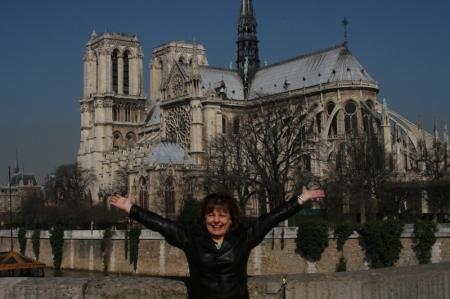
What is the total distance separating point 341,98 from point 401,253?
113ft

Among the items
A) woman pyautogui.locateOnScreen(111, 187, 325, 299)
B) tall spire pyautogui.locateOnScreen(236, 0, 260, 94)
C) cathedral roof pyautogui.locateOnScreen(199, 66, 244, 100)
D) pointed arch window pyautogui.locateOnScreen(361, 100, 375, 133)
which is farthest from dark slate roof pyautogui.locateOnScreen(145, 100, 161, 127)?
woman pyautogui.locateOnScreen(111, 187, 325, 299)

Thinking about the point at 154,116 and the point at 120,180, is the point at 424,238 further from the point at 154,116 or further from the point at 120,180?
the point at 154,116

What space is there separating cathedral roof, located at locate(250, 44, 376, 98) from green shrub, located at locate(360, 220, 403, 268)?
111 ft

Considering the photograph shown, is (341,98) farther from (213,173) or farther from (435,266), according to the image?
(435,266)

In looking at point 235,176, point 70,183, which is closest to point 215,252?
point 235,176

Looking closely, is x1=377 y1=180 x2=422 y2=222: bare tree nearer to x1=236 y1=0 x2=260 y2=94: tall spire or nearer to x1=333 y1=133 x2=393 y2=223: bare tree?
x1=333 y1=133 x2=393 y2=223: bare tree

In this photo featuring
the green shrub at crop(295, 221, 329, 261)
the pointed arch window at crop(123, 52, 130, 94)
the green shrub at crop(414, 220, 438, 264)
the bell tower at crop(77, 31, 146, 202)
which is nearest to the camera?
the green shrub at crop(414, 220, 438, 264)

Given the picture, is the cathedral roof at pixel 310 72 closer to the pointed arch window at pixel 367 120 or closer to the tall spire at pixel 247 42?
the tall spire at pixel 247 42

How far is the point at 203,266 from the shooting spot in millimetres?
5094

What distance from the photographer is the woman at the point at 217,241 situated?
16.7ft

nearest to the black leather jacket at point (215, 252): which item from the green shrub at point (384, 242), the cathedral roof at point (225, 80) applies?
the green shrub at point (384, 242)

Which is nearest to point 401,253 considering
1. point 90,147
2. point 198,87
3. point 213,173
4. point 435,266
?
point 213,173

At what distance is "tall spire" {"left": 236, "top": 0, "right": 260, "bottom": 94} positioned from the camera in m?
77.7

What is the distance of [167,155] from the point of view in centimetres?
6122
